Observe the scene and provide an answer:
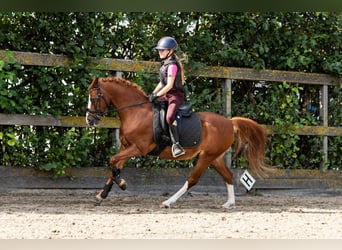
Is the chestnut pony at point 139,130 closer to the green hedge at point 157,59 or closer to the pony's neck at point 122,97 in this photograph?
the pony's neck at point 122,97

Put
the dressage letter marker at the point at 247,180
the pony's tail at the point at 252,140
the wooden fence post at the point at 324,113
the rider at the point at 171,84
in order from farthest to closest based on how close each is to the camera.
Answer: the wooden fence post at the point at 324,113 → the dressage letter marker at the point at 247,180 → the pony's tail at the point at 252,140 → the rider at the point at 171,84

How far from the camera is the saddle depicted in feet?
22.3

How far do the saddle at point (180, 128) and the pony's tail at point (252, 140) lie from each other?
0.72 meters

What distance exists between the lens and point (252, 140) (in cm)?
752

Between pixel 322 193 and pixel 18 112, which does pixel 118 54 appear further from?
pixel 322 193

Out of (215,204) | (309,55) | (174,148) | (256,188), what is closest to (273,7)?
(174,148)

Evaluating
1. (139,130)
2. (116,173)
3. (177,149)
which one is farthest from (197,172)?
(116,173)

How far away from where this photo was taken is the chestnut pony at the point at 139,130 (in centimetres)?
664

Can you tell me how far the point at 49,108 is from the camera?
7.69 meters

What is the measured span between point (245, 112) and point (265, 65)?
91 cm

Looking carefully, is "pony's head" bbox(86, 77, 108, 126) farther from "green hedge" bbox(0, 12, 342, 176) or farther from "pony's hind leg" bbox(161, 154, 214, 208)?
"pony's hind leg" bbox(161, 154, 214, 208)

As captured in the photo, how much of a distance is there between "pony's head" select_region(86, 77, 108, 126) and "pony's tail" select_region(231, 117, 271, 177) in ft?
6.17

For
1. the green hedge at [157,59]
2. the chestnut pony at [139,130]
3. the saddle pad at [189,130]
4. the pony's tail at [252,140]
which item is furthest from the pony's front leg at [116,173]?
the pony's tail at [252,140]

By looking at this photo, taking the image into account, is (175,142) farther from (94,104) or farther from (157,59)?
(157,59)
